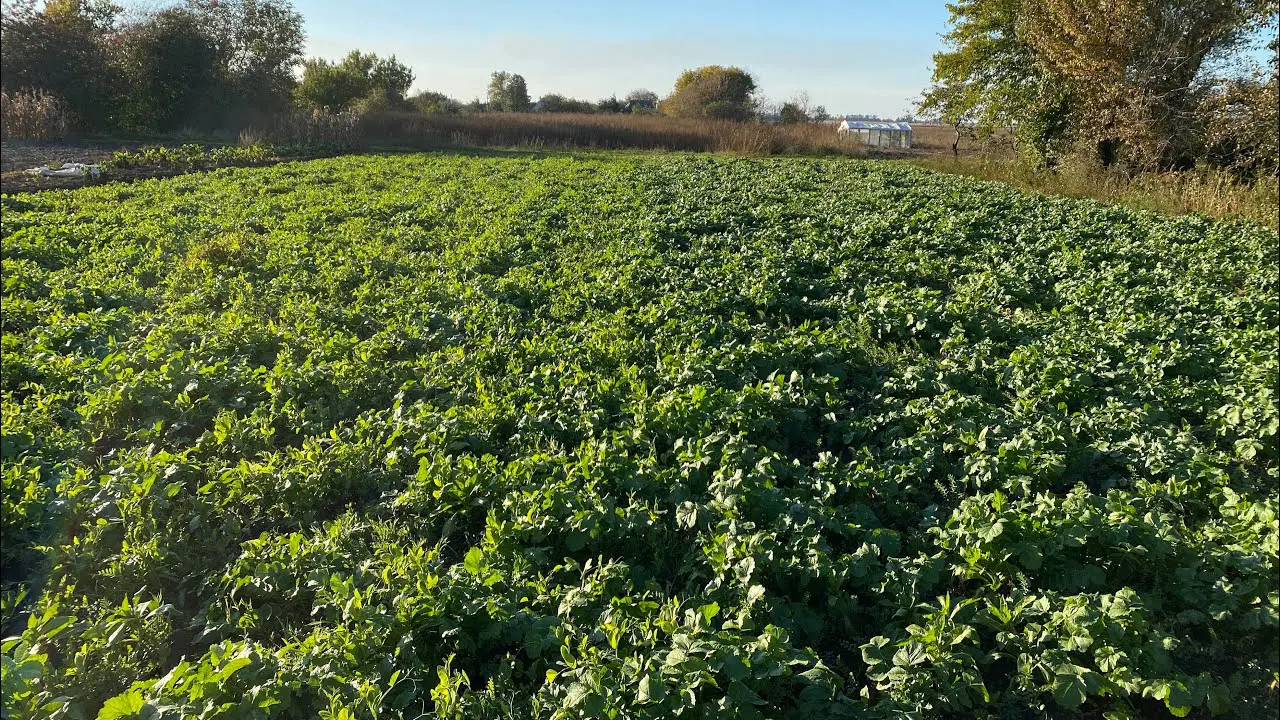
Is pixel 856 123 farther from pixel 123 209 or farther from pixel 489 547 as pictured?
pixel 489 547

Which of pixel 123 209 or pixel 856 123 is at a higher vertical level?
pixel 856 123

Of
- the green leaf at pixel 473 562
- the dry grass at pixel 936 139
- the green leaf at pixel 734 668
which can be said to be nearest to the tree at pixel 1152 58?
the dry grass at pixel 936 139

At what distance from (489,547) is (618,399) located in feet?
6.46

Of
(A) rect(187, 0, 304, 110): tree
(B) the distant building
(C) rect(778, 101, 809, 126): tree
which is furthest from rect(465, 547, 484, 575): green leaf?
(B) the distant building

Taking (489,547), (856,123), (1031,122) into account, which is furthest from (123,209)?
(856,123)

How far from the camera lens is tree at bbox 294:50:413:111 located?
3709 centimetres

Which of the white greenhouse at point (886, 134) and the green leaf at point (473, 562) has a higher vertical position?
the white greenhouse at point (886, 134)

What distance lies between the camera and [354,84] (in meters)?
38.4

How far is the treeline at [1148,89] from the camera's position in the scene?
14.8 m

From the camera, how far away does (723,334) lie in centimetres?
668

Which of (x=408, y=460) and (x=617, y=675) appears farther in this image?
(x=408, y=460)

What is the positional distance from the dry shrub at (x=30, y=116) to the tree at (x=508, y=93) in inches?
1537

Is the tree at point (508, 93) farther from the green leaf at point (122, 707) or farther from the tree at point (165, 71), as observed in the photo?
the green leaf at point (122, 707)

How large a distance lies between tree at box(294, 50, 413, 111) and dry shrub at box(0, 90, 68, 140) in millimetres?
14457
